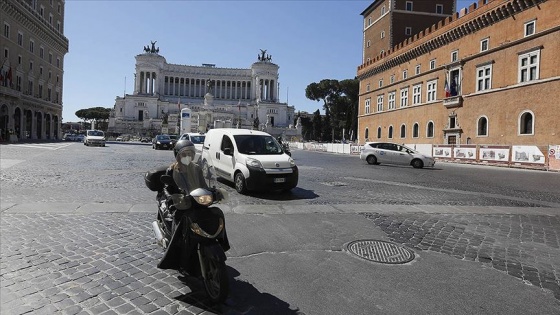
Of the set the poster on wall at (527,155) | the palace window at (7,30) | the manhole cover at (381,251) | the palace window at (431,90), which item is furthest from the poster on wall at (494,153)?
the palace window at (7,30)

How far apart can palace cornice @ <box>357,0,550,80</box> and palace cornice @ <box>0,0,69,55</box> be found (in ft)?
160

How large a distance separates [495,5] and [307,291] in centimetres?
3650

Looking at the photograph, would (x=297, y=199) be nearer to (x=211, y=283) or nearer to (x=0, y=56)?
(x=211, y=283)

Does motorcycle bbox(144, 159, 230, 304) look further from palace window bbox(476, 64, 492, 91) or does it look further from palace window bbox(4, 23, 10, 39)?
palace window bbox(4, 23, 10, 39)

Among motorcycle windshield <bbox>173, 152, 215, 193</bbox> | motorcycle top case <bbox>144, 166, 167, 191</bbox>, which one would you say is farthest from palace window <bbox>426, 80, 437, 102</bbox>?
motorcycle windshield <bbox>173, 152, 215, 193</bbox>

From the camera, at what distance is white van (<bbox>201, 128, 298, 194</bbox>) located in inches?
403

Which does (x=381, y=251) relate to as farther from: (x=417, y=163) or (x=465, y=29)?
(x=465, y=29)

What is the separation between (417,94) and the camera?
45031 millimetres

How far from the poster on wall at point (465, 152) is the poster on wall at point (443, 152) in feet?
2.84

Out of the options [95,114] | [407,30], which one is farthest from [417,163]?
[95,114]

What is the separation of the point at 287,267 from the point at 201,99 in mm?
117341

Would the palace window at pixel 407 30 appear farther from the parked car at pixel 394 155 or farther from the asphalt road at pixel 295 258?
the asphalt road at pixel 295 258

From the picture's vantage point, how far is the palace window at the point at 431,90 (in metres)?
41.6

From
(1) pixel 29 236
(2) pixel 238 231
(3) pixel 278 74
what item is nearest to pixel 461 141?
(2) pixel 238 231
